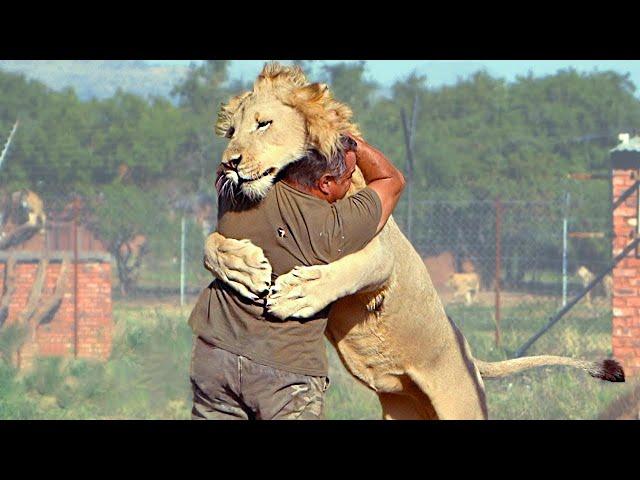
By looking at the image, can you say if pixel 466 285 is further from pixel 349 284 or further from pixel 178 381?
pixel 349 284

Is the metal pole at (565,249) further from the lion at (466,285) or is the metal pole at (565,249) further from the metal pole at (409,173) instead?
the metal pole at (409,173)

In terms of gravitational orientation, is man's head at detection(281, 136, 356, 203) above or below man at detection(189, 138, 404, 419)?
above

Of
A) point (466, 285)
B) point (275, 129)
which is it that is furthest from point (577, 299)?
point (275, 129)

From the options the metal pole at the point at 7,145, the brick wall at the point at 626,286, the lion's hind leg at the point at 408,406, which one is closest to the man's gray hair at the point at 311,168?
the lion's hind leg at the point at 408,406

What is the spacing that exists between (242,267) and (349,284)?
383mm

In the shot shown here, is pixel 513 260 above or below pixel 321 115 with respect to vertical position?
below

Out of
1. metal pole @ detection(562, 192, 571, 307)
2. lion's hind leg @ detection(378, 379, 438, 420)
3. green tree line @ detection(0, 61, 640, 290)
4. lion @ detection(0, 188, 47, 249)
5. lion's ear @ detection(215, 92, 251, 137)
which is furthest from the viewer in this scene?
green tree line @ detection(0, 61, 640, 290)

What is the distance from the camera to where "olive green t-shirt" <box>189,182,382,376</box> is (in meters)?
3.61

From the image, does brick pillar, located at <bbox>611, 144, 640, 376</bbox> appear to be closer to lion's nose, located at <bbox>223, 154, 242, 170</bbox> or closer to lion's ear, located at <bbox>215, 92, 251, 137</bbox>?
lion's ear, located at <bbox>215, 92, 251, 137</bbox>

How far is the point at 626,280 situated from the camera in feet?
36.6

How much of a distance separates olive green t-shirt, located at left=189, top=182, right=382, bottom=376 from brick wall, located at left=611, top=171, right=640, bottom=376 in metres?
7.73

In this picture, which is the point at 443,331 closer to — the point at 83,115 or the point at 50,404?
the point at 50,404

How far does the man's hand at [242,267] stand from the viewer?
11.7 feet

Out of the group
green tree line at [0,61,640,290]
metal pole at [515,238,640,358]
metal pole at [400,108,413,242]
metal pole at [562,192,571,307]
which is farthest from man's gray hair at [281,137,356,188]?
green tree line at [0,61,640,290]
